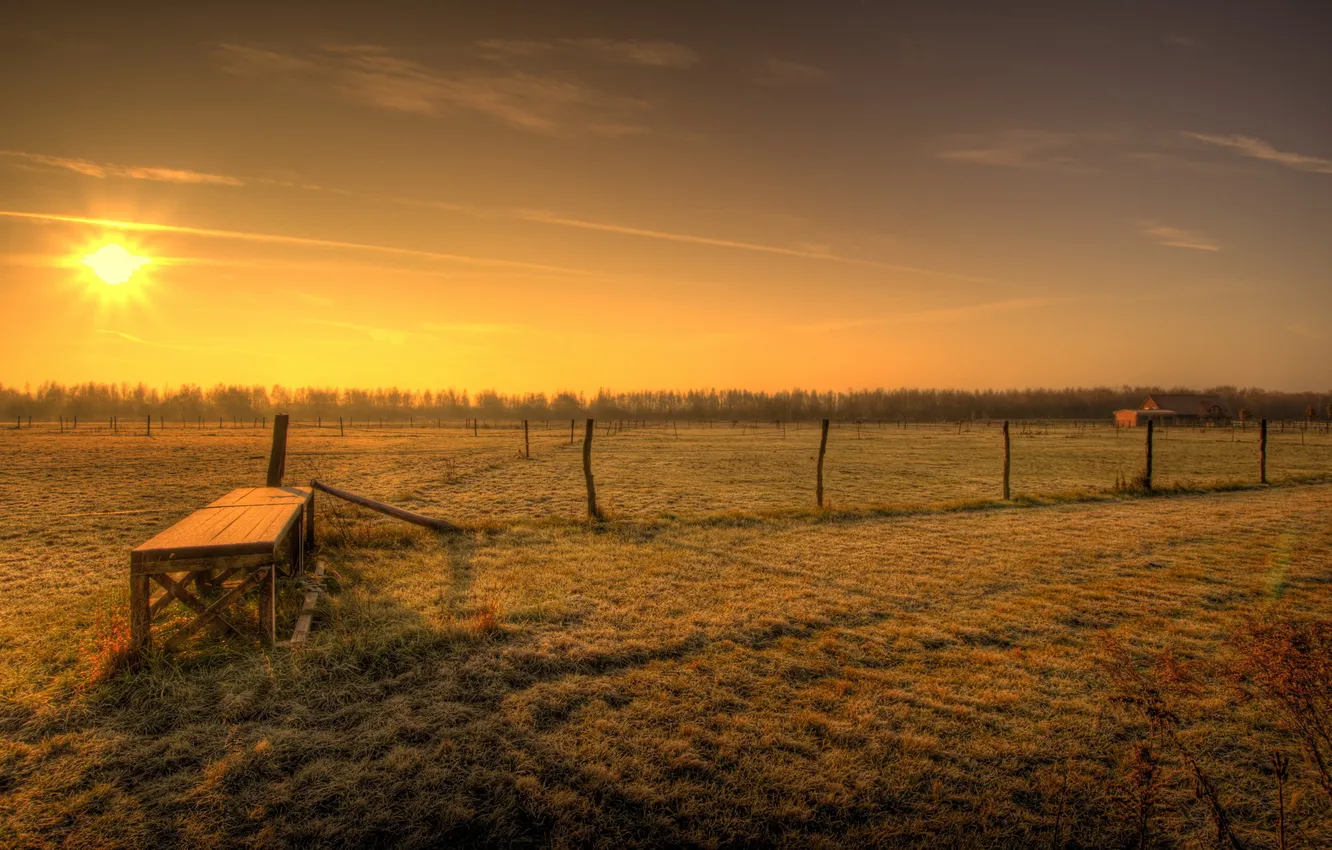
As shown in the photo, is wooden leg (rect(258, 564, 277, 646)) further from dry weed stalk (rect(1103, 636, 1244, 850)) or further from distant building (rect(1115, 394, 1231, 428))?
distant building (rect(1115, 394, 1231, 428))

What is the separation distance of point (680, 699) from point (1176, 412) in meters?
118

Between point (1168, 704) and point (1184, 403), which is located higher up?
point (1184, 403)

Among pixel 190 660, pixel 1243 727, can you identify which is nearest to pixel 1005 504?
pixel 1243 727

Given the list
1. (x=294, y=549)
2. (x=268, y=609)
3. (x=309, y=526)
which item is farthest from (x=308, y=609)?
(x=309, y=526)

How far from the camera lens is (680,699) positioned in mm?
4871

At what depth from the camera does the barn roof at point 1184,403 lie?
305ft

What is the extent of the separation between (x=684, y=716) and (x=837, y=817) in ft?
4.51

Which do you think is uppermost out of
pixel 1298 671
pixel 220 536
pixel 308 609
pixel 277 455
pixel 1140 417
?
pixel 277 455

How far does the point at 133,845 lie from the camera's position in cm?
327

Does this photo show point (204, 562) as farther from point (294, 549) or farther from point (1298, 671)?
point (1298, 671)

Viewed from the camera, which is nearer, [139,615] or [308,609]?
[139,615]

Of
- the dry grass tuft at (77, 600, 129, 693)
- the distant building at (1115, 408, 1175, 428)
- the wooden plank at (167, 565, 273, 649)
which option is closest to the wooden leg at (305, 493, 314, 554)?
the dry grass tuft at (77, 600, 129, 693)

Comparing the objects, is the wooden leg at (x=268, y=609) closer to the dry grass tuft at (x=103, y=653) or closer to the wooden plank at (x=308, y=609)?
the wooden plank at (x=308, y=609)

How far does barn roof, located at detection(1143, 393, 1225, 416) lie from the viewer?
9294 cm
